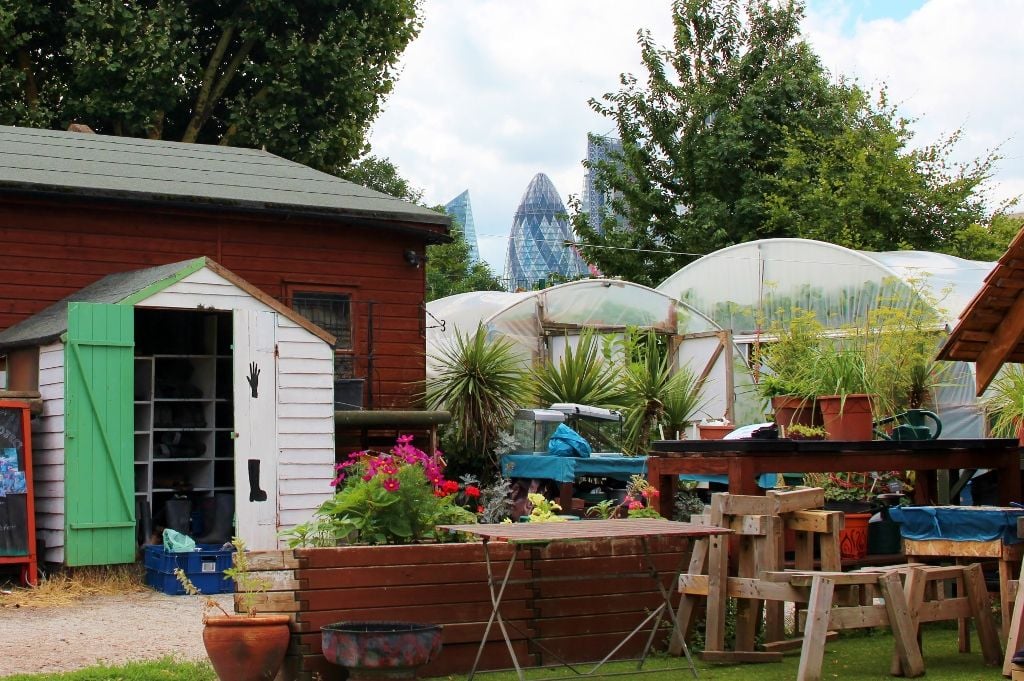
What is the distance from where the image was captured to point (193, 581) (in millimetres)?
10289

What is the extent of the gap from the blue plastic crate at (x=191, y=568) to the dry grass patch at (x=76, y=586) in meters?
0.19

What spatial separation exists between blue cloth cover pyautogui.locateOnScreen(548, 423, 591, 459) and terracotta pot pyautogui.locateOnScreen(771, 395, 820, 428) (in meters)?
3.76

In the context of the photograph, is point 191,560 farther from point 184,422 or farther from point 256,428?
point 184,422

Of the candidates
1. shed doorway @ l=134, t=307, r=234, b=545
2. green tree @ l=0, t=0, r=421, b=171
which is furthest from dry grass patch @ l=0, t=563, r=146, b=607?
green tree @ l=0, t=0, r=421, b=171

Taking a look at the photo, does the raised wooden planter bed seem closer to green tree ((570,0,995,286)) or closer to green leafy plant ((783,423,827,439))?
green leafy plant ((783,423,827,439))

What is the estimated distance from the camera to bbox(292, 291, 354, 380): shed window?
13.9 m

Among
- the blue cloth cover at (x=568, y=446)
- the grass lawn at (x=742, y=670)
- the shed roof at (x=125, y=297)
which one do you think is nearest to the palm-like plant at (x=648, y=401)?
the blue cloth cover at (x=568, y=446)

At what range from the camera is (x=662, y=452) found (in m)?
8.35

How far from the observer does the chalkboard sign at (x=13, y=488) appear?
1002 centimetres

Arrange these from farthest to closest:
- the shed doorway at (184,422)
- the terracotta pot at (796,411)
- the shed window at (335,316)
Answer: the shed window at (335,316)
the shed doorway at (184,422)
the terracotta pot at (796,411)

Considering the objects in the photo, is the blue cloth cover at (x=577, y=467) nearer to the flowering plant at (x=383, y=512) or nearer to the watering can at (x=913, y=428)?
the watering can at (x=913, y=428)

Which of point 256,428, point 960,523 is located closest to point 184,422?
point 256,428

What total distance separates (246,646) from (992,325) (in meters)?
5.12

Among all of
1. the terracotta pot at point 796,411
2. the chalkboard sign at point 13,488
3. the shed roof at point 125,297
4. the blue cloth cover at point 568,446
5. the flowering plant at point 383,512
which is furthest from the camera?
the blue cloth cover at point 568,446
